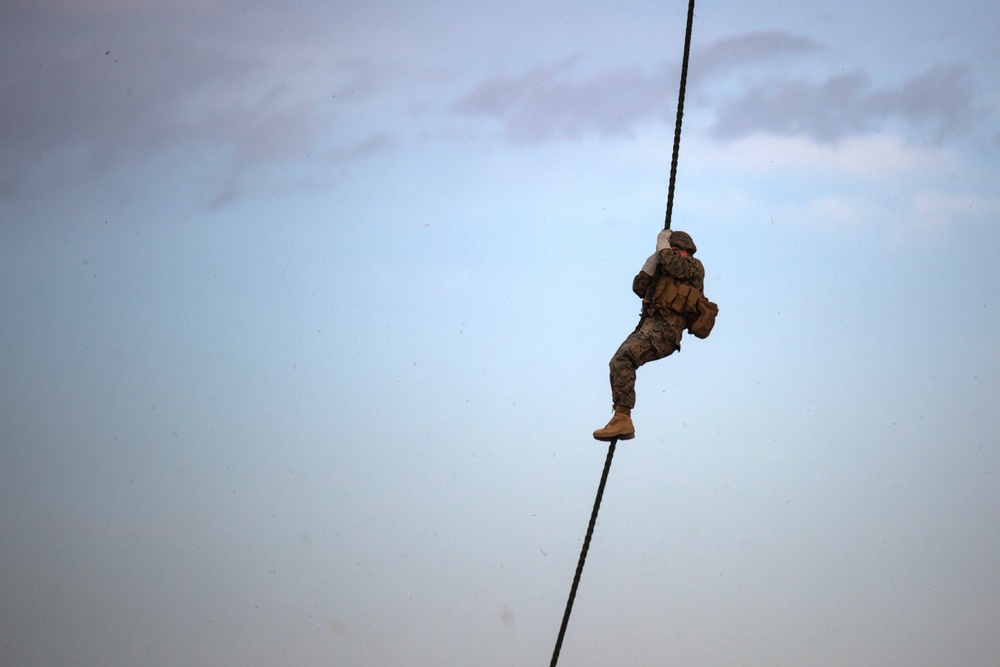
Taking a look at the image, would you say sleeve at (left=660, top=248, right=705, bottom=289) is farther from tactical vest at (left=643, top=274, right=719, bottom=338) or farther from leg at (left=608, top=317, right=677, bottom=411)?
leg at (left=608, top=317, right=677, bottom=411)

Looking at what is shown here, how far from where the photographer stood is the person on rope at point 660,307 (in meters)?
16.0

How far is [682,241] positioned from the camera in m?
16.1

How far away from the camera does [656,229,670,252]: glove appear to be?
52.7 feet

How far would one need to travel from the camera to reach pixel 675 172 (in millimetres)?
15195

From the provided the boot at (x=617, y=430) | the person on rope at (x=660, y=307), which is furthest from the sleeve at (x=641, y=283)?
the boot at (x=617, y=430)

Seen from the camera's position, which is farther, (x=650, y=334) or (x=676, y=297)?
(x=650, y=334)

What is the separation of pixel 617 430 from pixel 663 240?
91.3 inches

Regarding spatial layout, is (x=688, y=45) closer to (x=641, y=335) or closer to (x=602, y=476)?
(x=641, y=335)

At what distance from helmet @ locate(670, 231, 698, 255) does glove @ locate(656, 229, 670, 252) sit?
6 cm

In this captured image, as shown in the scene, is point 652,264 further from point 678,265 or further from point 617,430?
point 617,430

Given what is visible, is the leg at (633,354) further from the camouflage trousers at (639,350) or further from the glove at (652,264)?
the glove at (652,264)

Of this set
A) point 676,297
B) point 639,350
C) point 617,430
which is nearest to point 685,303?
point 676,297

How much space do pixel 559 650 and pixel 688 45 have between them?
7046mm


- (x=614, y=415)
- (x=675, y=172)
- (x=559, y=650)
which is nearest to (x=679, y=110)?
(x=675, y=172)
